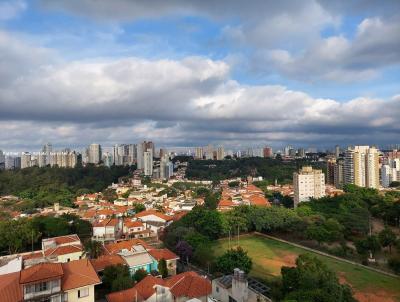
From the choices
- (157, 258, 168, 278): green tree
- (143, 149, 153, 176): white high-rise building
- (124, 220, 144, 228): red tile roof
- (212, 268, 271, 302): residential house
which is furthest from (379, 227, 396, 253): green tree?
(143, 149, 153, 176): white high-rise building

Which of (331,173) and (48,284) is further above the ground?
(48,284)

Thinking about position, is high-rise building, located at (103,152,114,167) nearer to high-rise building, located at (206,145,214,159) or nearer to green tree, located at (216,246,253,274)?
high-rise building, located at (206,145,214,159)

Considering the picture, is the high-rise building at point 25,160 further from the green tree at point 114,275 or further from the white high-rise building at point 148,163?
the green tree at point 114,275

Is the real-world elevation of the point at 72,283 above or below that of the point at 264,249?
above

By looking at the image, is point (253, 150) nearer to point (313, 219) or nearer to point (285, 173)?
point (285, 173)

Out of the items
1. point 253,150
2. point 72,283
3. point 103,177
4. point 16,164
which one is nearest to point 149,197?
point 103,177

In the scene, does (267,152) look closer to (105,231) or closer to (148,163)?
(148,163)

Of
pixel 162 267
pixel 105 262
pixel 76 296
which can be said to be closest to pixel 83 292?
pixel 76 296

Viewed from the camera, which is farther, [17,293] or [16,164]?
[16,164]
